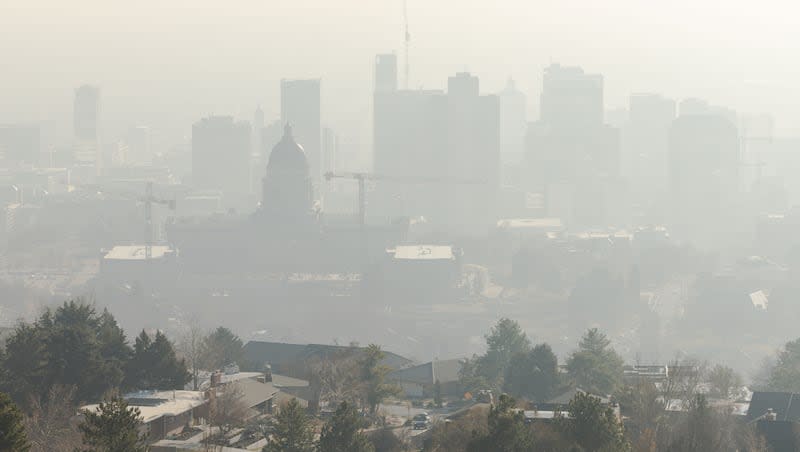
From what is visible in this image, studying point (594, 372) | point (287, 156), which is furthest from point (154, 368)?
point (287, 156)

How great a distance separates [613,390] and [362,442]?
426 inches

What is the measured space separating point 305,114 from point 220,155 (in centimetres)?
880

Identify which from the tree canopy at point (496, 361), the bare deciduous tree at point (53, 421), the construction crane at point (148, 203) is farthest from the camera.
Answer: the construction crane at point (148, 203)

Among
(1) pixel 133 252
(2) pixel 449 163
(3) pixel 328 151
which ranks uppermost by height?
(3) pixel 328 151

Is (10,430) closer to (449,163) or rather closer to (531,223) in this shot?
(531,223)

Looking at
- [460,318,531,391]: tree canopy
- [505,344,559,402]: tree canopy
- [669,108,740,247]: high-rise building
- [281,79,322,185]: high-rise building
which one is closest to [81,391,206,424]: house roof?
[505,344,559,402]: tree canopy

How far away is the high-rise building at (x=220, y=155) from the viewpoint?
511 ft

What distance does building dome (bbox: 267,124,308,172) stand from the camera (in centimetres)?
10019

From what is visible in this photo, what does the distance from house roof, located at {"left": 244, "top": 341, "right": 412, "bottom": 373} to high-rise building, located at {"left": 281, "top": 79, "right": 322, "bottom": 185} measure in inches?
4196

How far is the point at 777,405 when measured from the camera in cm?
3462

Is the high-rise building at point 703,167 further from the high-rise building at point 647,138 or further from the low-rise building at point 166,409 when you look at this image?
the low-rise building at point 166,409

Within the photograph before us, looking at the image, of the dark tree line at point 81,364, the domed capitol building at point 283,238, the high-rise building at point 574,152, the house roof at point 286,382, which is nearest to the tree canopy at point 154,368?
the dark tree line at point 81,364

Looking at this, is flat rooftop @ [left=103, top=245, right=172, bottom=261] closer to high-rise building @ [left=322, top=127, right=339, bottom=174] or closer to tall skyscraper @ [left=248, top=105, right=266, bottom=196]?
Answer: tall skyscraper @ [left=248, top=105, right=266, bottom=196]

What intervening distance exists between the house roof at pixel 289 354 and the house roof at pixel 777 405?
10.8m
